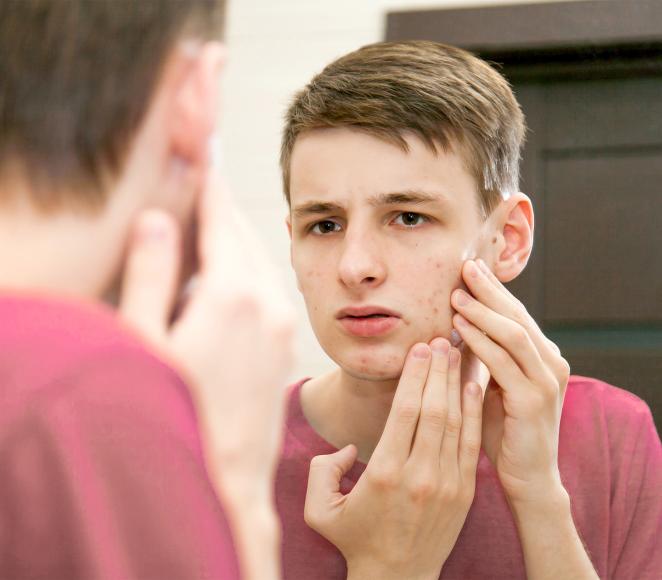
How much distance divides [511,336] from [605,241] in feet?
3.63

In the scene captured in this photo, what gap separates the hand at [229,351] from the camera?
443 millimetres

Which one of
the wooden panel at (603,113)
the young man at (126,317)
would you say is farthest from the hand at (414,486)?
the wooden panel at (603,113)

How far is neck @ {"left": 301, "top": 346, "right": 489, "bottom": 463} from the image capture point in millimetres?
1217

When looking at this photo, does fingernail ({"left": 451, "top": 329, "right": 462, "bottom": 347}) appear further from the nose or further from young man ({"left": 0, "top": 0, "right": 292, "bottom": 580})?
young man ({"left": 0, "top": 0, "right": 292, "bottom": 580})

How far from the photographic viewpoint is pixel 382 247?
1.10m

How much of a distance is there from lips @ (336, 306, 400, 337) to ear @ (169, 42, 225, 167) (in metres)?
0.59

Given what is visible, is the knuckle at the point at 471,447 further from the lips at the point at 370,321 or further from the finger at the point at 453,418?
the lips at the point at 370,321

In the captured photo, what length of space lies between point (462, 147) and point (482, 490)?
44 centimetres

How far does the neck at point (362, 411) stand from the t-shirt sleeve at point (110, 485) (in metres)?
0.83

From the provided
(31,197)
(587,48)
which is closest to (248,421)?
(31,197)

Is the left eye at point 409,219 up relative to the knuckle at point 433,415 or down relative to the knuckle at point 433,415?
up

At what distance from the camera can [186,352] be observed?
446 mm

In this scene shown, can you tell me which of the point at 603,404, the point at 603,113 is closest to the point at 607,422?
the point at 603,404

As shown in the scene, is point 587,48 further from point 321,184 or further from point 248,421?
point 248,421
